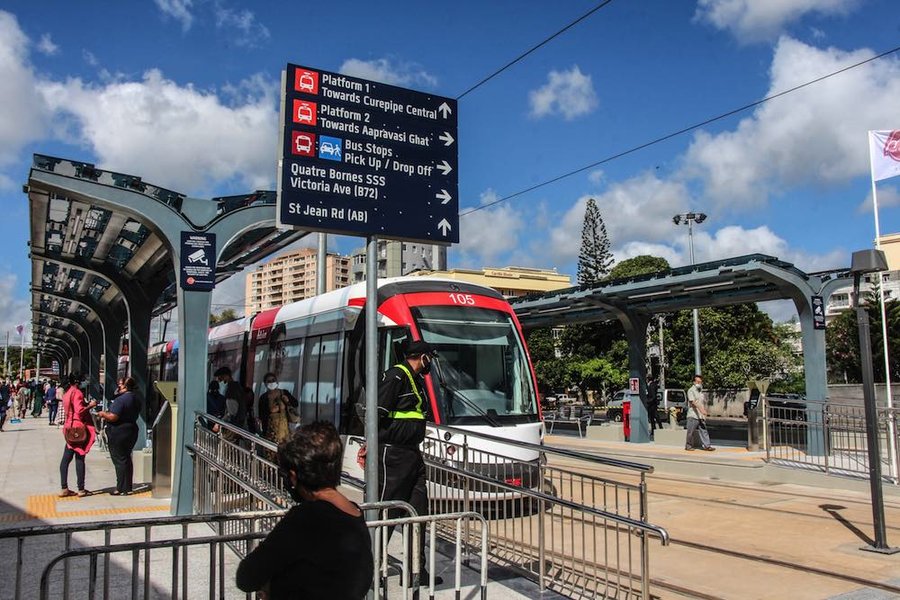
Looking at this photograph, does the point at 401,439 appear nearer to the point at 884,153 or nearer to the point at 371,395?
the point at 371,395

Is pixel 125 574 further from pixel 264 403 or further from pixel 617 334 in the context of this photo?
pixel 617 334

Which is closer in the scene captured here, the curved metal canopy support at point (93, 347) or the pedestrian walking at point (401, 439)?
the pedestrian walking at point (401, 439)

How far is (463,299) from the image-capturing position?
11320 millimetres

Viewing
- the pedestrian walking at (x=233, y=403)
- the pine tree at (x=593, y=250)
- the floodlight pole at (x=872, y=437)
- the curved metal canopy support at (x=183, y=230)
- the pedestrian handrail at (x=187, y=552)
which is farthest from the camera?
the pine tree at (x=593, y=250)

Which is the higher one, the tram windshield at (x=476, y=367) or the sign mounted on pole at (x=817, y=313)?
the sign mounted on pole at (x=817, y=313)

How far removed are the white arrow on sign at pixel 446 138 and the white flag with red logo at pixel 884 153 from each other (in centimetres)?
1686

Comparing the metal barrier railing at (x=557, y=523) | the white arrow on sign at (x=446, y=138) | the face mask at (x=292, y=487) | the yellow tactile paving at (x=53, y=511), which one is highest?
the white arrow on sign at (x=446, y=138)

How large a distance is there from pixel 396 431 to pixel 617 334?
46987 mm

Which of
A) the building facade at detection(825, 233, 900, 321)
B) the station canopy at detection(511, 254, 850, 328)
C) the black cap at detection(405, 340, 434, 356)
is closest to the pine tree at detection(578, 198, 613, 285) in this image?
the building facade at detection(825, 233, 900, 321)

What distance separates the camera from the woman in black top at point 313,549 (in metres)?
2.73

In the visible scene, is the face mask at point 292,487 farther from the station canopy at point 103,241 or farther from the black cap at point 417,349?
the station canopy at point 103,241

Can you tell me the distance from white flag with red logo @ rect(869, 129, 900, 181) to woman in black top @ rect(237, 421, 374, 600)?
766 inches

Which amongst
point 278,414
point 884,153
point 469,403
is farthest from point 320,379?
point 884,153

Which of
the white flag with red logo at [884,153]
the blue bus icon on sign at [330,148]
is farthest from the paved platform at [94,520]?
the white flag with red logo at [884,153]
